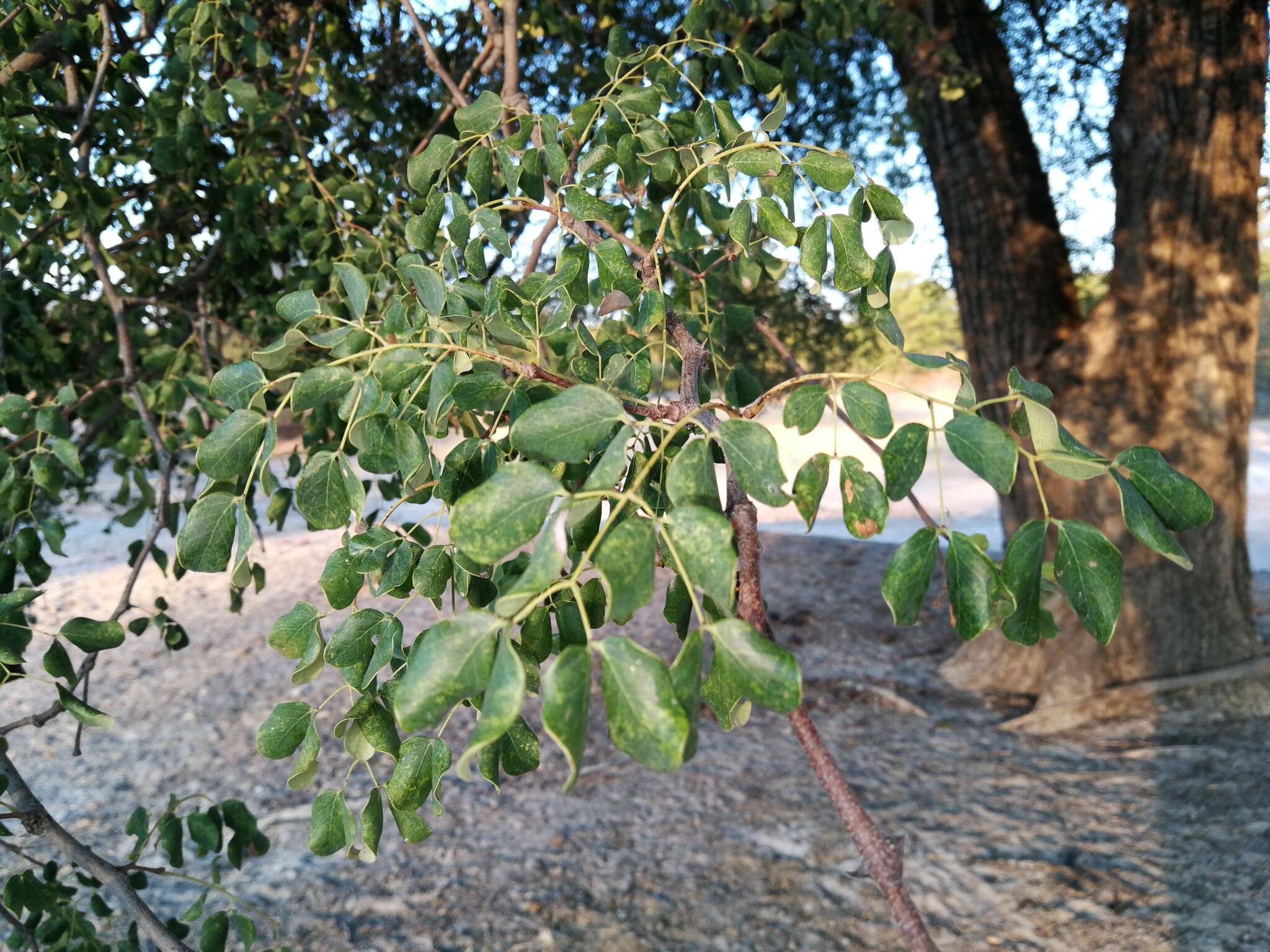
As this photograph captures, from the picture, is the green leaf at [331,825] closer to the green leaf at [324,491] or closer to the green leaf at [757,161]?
the green leaf at [324,491]

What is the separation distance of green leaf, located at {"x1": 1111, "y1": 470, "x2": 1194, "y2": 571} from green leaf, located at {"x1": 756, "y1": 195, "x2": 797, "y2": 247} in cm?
34

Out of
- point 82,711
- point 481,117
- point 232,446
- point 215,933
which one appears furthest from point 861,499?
point 215,933

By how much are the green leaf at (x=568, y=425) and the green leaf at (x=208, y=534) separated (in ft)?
1.01

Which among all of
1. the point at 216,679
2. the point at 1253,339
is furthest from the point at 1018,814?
the point at 216,679

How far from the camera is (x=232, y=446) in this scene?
0.72 metres

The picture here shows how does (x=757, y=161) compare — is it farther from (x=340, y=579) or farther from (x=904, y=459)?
(x=340, y=579)

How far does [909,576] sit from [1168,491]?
185 mm

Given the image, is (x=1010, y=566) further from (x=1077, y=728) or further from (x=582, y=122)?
(x=1077, y=728)

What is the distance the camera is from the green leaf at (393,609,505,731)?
0.46 m

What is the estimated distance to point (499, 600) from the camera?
0.45 meters

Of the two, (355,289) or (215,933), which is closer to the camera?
(355,289)

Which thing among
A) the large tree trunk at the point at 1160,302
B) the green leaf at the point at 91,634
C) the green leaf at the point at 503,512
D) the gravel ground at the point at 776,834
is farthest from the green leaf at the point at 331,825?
the large tree trunk at the point at 1160,302

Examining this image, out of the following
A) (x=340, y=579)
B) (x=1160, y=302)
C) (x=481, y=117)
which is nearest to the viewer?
(x=340, y=579)

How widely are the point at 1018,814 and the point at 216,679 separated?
12.3 feet
